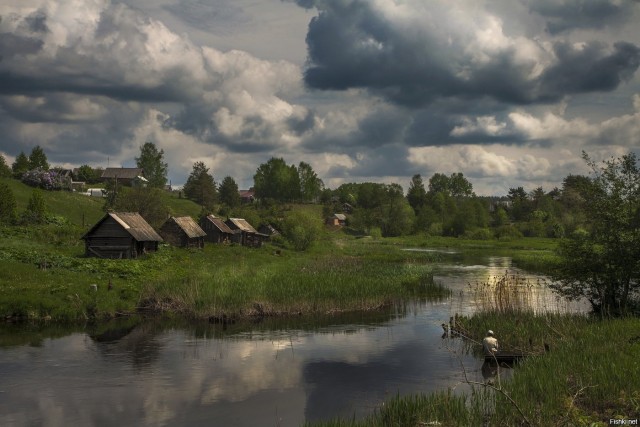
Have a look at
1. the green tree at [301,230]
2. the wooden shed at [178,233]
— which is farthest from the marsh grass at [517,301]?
the green tree at [301,230]

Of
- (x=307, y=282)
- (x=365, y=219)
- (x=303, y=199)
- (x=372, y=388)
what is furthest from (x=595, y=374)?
(x=303, y=199)

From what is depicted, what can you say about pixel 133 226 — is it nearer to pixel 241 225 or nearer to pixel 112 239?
pixel 112 239

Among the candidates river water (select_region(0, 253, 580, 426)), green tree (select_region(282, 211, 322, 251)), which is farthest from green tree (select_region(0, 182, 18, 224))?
river water (select_region(0, 253, 580, 426))

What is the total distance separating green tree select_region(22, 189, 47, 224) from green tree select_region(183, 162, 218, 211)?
54.4 m

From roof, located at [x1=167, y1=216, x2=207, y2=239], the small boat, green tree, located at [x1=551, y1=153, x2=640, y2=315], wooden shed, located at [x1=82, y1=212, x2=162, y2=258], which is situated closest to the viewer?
the small boat

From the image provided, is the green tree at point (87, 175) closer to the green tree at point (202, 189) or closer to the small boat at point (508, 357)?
the green tree at point (202, 189)

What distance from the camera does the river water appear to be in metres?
21.6

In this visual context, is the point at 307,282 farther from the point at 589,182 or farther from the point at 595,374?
the point at 595,374

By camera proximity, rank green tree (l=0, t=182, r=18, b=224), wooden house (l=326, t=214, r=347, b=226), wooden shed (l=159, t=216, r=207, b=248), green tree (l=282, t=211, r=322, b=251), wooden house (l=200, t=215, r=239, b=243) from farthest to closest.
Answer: wooden house (l=326, t=214, r=347, b=226) → green tree (l=282, t=211, r=322, b=251) → wooden house (l=200, t=215, r=239, b=243) → wooden shed (l=159, t=216, r=207, b=248) → green tree (l=0, t=182, r=18, b=224)

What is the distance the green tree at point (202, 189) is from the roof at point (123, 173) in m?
11.1

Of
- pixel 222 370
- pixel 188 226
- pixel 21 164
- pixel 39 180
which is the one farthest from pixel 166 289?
pixel 21 164

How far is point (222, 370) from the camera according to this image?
27.2 metres

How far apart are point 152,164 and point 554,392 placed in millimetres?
133711

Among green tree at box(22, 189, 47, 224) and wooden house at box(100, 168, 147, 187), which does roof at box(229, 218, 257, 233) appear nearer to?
green tree at box(22, 189, 47, 224)
